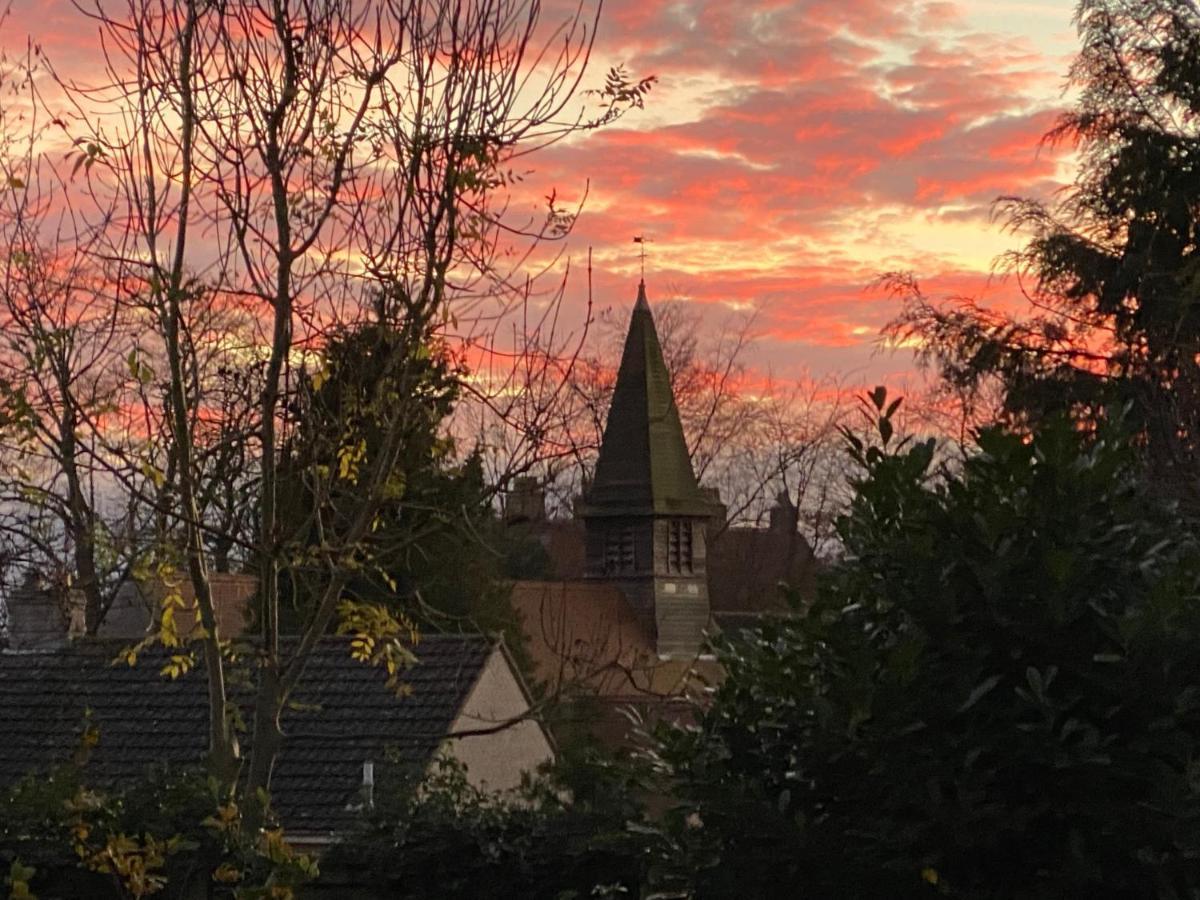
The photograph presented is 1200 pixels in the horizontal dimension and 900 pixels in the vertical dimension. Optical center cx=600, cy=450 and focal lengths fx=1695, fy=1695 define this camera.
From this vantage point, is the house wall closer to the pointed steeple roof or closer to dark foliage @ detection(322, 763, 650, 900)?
dark foliage @ detection(322, 763, 650, 900)

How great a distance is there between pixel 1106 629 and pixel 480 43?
451cm

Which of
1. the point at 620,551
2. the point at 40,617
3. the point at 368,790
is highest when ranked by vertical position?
the point at 620,551

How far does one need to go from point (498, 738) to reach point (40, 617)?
2010cm

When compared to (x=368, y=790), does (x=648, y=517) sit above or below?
above

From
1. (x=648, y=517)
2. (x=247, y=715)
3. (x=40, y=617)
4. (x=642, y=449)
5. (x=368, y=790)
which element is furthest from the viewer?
(x=648, y=517)

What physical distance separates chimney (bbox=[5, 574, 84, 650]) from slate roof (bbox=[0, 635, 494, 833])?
1.15 metres

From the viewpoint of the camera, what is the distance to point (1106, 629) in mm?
5797

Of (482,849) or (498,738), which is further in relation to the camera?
(498,738)

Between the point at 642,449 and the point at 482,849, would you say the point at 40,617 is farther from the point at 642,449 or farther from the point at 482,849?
the point at 482,849

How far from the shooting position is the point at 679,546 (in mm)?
52781

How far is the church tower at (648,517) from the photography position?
49469 mm

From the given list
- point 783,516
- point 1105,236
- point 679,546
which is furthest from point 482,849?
point 783,516

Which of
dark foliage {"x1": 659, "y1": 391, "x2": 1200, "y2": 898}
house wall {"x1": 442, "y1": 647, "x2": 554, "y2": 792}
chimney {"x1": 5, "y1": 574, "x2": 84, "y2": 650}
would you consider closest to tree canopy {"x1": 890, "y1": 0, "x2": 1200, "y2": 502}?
house wall {"x1": 442, "y1": 647, "x2": 554, "y2": 792}

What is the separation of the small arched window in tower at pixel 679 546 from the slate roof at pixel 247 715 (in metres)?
31.6
